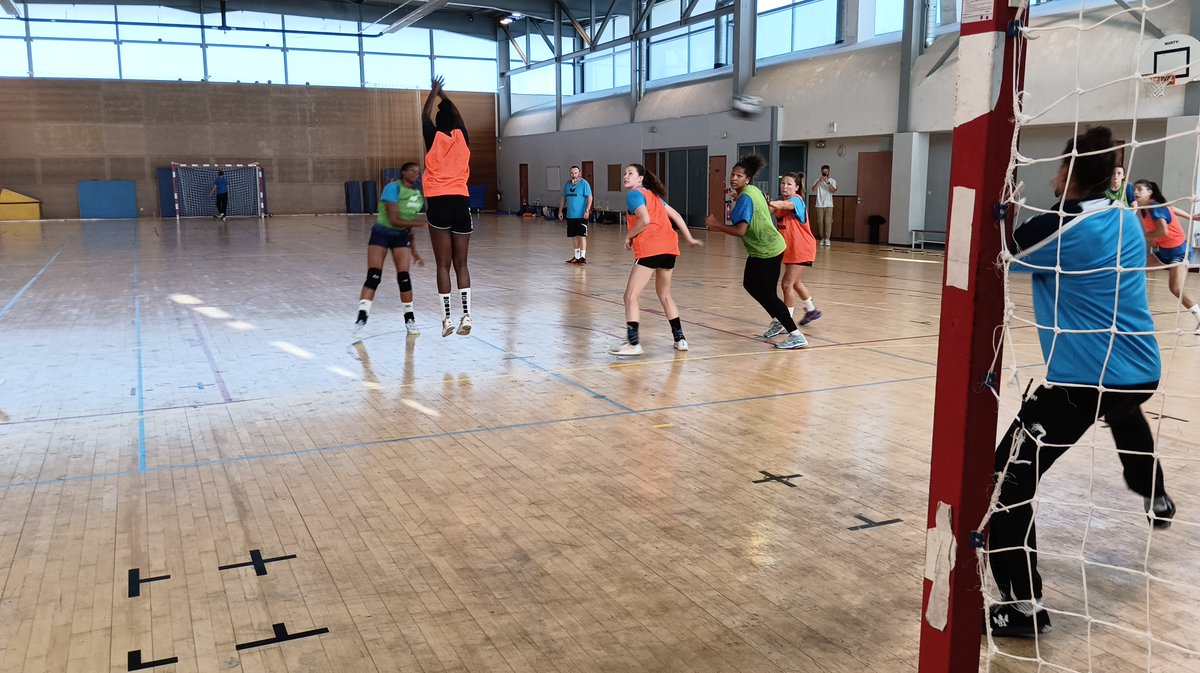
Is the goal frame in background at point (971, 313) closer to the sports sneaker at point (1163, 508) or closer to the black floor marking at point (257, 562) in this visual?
the sports sneaker at point (1163, 508)

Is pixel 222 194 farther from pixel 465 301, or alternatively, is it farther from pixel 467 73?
pixel 465 301

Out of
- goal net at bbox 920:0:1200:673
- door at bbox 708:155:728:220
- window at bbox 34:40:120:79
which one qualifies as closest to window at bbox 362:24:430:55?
window at bbox 34:40:120:79

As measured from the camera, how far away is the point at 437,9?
109ft

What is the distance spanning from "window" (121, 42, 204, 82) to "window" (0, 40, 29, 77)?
290 centimetres

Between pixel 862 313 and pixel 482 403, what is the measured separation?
542cm

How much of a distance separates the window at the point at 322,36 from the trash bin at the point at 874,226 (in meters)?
21.6

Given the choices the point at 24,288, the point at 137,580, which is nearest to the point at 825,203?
the point at 24,288

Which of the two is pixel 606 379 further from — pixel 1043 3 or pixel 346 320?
pixel 1043 3

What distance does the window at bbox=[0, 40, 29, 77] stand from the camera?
1197 inches

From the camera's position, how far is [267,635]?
2.95 m

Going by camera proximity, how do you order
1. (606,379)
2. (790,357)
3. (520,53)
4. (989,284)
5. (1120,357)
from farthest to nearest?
(520,53)
(790,357)
(606,379)
(1120,357)
(989,284)

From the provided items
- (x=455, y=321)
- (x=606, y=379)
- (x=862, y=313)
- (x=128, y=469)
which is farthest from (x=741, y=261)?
(x=128, y=469)

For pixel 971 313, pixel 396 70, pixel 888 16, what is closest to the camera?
pixel 971 313

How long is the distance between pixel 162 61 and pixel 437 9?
31.7ft
